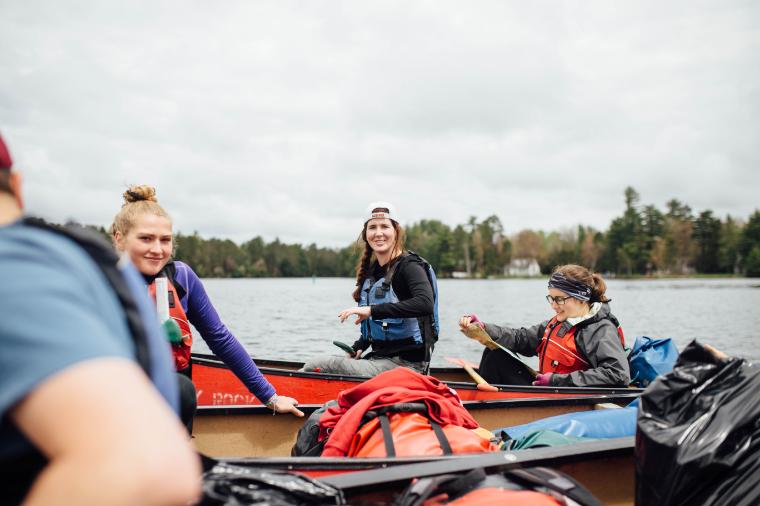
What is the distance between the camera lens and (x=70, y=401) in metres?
0.68

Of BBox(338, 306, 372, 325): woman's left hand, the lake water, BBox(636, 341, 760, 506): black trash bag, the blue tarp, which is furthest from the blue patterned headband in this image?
the lake water

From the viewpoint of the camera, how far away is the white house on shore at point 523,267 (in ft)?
333

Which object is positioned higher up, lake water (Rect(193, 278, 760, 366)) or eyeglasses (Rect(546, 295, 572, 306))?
eyeglasses (Rect(546, 295, 572, 306))

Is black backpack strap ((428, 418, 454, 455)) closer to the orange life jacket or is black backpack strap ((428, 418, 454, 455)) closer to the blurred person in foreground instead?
the orange life jacket

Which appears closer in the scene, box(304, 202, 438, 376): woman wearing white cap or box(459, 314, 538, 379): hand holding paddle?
box(304, 202, 438, 376): woman wearing white cap

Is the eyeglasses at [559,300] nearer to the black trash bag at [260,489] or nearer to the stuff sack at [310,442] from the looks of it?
the stuff sack at [310,442]

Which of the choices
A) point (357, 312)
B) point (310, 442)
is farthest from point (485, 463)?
point (357, 312)

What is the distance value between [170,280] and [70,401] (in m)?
2.47

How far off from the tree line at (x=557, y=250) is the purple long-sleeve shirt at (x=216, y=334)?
2147 inches

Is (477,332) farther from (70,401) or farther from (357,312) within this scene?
(70,401)

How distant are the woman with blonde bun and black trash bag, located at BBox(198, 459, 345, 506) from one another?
134 centimetres

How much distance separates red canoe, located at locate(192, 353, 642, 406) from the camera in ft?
14.7

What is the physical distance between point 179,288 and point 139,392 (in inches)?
96.8

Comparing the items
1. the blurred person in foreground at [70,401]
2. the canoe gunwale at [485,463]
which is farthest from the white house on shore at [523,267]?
the blurred person in foreground at [70,401]
